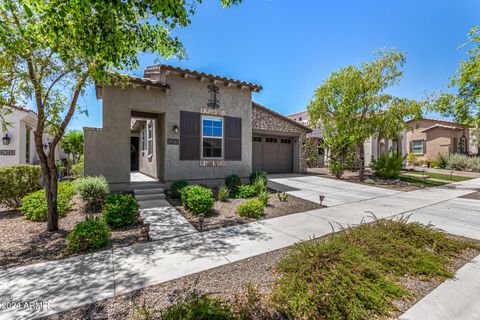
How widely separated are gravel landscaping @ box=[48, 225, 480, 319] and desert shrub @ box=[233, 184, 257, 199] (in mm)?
4717

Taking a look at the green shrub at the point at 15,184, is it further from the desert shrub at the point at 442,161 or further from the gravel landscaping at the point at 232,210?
the desert shrub at the point at 442,161

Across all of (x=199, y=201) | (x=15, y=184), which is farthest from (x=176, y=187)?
(x=15, y=184)

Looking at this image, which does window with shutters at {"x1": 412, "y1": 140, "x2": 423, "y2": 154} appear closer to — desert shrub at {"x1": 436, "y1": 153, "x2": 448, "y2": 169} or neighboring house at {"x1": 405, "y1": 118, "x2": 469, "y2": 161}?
neighboring house at {"x1": 405, "y1": 118, "x2": 469, "y2": 161}

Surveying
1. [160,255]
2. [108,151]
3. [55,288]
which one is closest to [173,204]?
[108,151]

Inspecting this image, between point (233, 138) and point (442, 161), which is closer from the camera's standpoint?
point (233, 138)

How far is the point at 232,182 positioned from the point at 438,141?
1071 inches

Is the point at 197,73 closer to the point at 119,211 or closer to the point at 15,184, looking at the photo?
the point at 119,211

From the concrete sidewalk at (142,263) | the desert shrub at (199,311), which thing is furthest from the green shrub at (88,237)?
the desert shrub at (199,311)

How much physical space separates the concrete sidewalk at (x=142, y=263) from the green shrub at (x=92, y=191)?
3.07 meters

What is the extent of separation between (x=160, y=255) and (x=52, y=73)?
4.81 meters

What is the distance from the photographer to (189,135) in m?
8.64

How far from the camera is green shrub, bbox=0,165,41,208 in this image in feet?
20.9

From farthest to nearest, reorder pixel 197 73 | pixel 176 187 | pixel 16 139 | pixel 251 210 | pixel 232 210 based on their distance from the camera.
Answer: pixel 16 139 → pixel 197 73 → pixel 176 187 → pixel 232 210 → pixel 251 210

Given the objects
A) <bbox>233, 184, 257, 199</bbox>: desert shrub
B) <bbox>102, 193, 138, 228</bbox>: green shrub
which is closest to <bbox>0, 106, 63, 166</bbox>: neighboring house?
<bbox>102, 193, 138, 228</bbox>: green shrub
